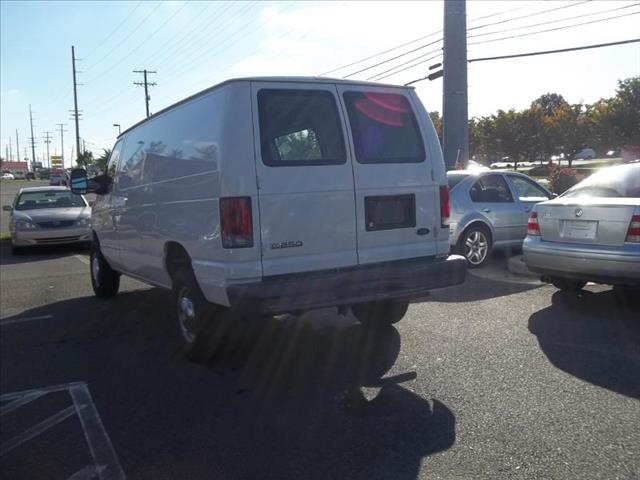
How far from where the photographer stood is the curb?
28.8ft

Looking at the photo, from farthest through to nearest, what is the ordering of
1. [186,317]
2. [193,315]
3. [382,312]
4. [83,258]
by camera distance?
[83,258] → [382,312] → [186,317] → [193,315]

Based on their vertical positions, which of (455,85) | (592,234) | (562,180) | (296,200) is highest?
(455,85)

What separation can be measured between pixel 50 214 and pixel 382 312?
402 inches

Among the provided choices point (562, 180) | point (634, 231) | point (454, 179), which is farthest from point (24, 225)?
point (562, 180)

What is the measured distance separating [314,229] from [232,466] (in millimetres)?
1923

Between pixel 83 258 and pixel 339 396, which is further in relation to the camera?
pixel 83 258

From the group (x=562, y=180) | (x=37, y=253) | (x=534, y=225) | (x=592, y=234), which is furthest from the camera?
(x=562, y=180)

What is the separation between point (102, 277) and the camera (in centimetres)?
834

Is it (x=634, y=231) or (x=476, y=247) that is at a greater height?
(x=634, y=231)

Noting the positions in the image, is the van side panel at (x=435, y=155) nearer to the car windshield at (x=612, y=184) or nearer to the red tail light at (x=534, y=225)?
the red tail light at (x=534, y=225)

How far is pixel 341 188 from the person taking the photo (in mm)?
4809

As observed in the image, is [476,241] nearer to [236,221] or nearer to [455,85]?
[236,221]

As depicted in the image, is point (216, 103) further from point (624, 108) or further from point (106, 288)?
point (624, 108)

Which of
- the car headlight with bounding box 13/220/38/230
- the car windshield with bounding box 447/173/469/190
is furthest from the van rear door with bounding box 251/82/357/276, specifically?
the car headlight with bounding box 13/220/38/230
